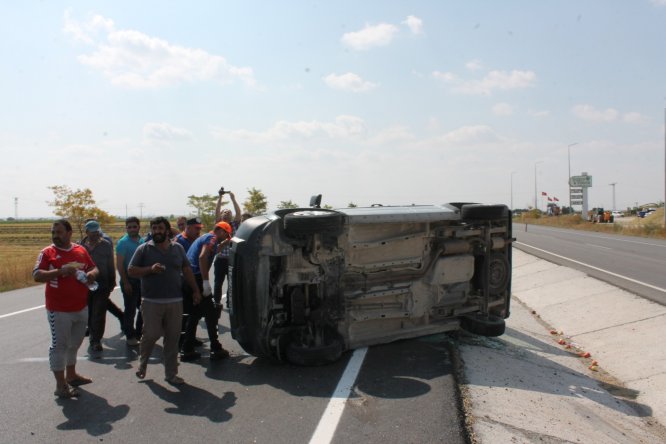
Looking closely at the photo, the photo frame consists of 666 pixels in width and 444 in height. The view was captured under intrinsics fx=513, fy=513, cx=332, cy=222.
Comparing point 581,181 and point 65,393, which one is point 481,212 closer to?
point 65,393

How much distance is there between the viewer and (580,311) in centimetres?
891

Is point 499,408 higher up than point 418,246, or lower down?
lower down

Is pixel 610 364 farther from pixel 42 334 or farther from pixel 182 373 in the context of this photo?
pixel 42 334

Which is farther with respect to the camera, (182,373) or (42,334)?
(42,334)

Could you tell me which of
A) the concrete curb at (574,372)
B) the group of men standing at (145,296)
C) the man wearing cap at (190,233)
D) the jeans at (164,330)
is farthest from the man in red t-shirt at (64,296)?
the concrete curb at (574,372)

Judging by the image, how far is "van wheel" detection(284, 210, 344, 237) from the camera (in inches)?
209

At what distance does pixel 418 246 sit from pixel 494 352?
161cm

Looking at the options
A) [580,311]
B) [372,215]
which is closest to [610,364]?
[580,311]

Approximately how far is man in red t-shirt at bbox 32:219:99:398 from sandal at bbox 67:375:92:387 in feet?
0.13

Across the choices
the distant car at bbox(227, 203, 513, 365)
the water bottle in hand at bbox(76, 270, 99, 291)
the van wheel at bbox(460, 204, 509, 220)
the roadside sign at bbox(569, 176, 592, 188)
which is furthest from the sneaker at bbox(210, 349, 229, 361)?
the roadside sign at bbox(569, 176, 592, 188)

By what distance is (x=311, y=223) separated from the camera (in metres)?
5.32

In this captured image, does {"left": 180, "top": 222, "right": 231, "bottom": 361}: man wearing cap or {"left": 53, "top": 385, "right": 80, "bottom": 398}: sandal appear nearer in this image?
{"left": 53, "top": 385, "right": 80, "bottom": 398}: sandal

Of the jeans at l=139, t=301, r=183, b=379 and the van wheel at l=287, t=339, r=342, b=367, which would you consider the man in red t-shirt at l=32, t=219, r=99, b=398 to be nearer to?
the jeans at l=139, t=301, r=183, b=379

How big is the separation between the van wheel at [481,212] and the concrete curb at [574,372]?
162 cm
